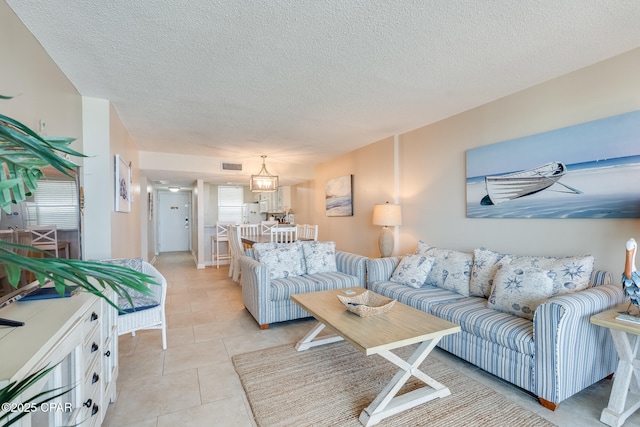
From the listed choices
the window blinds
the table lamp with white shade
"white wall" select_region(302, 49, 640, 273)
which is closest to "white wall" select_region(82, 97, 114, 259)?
the window blinds

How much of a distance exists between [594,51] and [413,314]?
7.55 feet

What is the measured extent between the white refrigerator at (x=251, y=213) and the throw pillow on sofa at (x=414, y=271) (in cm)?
609

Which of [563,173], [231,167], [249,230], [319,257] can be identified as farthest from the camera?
[231,167]

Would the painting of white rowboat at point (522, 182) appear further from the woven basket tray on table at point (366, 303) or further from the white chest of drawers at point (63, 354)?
the white chest of drawers at point (63, 354)

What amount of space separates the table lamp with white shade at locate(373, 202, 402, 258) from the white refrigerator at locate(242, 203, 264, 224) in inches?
209

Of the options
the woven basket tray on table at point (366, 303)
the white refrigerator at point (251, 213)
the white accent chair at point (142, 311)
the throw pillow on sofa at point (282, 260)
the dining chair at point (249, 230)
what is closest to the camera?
the woven basket tray on table at point (366, 303)

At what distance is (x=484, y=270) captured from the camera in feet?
9.01

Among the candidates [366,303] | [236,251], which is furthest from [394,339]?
[236,251]

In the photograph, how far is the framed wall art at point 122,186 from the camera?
3178 millimetres

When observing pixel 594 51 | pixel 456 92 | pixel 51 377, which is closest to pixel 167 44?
pixel 51 377

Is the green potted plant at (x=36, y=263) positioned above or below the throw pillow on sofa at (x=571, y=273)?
above

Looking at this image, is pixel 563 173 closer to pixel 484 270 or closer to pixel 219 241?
pixel 484 270

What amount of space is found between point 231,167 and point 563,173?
512 centimetres

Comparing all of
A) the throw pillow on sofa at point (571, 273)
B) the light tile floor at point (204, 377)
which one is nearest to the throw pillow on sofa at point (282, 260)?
the light tile floor at point (204, 377)
